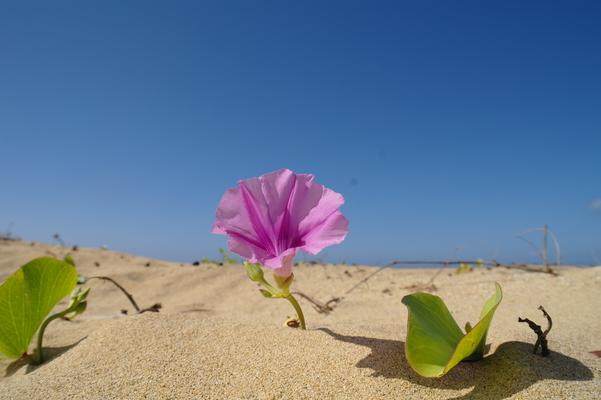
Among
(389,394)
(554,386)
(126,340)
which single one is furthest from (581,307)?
(126,340)

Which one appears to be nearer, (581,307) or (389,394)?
(389,394)

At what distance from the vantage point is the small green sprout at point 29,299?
5.83ft

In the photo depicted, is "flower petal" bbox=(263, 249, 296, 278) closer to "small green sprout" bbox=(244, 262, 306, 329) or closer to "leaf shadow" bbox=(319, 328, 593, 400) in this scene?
"small green sprout" bbox=(244, 262, 306, 329)

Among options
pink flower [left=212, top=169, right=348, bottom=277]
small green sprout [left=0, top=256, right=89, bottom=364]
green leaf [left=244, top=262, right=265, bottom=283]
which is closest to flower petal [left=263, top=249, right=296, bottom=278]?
pink flower [left=212, top=169, right=348, bottom=277]

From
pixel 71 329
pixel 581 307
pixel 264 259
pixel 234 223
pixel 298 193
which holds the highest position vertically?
pixel 298 193

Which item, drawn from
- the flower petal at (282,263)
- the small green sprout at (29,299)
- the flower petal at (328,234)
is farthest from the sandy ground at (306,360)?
the flower petal at (328,234)

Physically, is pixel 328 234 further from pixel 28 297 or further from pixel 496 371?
pixel 28 297

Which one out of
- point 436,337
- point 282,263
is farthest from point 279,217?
point 436,337

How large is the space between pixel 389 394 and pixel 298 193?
0.73m

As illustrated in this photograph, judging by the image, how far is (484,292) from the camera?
112 inches

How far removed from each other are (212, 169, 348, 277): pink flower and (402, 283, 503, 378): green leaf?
1.15ft

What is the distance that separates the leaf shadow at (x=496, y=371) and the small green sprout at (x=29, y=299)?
1.38 meters

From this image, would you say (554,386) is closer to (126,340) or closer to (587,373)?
(587,373)

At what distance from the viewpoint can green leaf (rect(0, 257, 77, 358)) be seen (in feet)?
5.83
